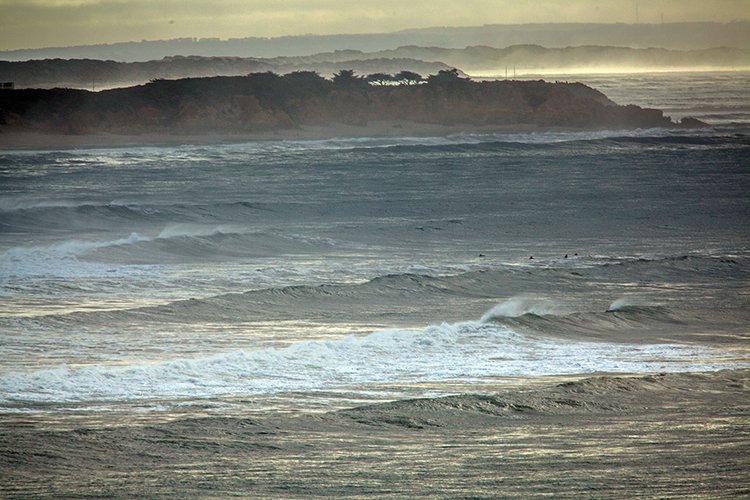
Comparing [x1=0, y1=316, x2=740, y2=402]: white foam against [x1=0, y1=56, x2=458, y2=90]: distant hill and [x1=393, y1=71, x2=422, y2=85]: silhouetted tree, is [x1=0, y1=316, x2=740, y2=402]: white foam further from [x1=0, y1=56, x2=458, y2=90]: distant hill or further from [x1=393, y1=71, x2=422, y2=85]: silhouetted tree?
[x1=0, y1=56, x2=458, y2=90]: distant hill

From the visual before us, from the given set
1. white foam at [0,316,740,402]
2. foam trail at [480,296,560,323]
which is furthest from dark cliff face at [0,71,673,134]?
white foam at [0,316,740,402]

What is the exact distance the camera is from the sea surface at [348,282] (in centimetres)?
1245

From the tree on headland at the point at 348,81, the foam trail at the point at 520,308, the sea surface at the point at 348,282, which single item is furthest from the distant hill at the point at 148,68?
the foam trail at the point at 520,308

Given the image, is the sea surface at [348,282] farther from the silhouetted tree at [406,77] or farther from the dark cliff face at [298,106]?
the silhouetted tree at [406,77]

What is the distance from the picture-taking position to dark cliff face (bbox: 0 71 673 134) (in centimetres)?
7238

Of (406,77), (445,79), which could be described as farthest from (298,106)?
(406,77)

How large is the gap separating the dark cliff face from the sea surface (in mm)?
25584

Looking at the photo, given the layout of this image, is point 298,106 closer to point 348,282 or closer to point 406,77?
point 406,77

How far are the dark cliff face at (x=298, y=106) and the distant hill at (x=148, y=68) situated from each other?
148 ft

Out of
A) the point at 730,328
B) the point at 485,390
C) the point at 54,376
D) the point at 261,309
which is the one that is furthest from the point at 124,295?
the point at 730,328

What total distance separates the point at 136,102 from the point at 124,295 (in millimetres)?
61047

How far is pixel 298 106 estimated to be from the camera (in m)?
76.7

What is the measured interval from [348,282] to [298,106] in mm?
57884

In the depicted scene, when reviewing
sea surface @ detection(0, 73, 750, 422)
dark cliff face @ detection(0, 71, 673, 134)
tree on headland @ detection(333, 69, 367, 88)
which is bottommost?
sea surface @ detection(0, 73, 750, 422)
